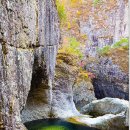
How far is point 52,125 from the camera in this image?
13.2 meters

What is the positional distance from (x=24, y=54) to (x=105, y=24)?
2075cm

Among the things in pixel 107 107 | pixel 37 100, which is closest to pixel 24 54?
pixel 37 100

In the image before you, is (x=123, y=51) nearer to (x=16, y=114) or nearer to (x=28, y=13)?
(x=28, y=13)

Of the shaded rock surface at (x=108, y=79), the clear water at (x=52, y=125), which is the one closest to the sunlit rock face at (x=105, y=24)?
the shaded rock surface at (x=108, y=79)

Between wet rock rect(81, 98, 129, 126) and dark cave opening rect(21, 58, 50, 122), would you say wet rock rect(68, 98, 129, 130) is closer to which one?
wet rock rect(81, 98, 129, 126)

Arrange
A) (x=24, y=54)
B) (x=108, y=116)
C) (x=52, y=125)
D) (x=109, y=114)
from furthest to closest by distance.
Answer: (x=109, y=114) → (x=52, y=125) → (x=108, y=116) → (x=24, y=54)

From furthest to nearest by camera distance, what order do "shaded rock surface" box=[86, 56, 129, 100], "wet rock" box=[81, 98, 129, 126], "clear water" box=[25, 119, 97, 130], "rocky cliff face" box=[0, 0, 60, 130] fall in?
"shaded rock surface" box=[86, 56, 129, 100] → "wet rock" box=[81, 98, 129, 126] → "clear water" box=[25, 119, 97, 130] → "rocky cliff face" box=[0, 0, 60, 130]

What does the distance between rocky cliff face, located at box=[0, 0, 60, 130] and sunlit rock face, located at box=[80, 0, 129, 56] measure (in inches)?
552

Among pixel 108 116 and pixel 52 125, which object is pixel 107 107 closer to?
pixel 108 116

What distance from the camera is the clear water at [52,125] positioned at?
41.4ft

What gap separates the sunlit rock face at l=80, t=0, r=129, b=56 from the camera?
28.5 m

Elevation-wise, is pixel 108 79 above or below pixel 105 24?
below

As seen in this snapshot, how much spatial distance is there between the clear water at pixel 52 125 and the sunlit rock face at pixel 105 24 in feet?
47.9

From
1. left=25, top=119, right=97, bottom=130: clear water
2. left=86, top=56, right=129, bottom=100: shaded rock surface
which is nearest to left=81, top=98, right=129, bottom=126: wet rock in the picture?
left=25, top=119, right=97, bottom=130: clear water
